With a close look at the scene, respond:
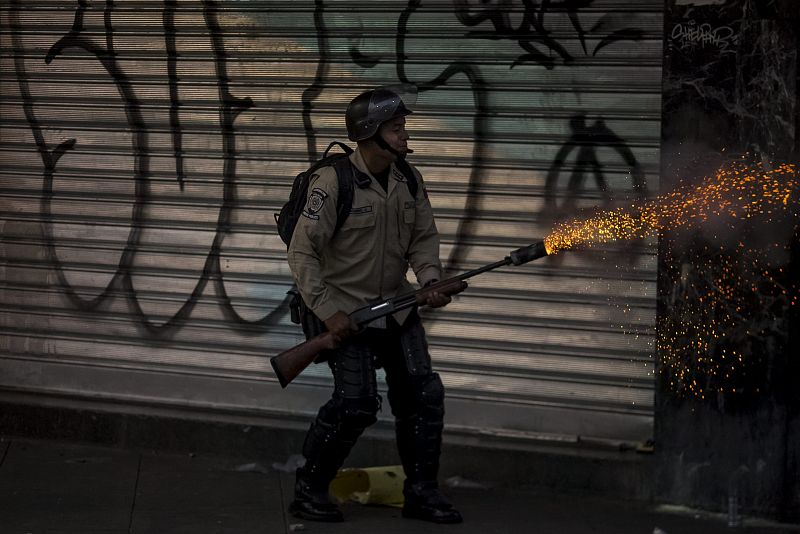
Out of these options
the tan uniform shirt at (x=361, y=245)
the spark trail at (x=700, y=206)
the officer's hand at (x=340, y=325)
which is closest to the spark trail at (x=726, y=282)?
the spark trail at (x=700, y=206)

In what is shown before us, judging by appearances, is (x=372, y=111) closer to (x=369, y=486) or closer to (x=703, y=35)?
(x=703, y=35)

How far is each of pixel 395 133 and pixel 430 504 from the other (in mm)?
1705

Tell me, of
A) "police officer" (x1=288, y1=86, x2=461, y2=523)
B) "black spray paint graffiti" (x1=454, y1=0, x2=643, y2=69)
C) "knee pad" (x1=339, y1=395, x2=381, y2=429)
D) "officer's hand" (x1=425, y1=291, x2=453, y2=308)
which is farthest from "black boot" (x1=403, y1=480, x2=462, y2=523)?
"black spray paint graffiti" (x1=454, y1=0, x2=643, y2=69)

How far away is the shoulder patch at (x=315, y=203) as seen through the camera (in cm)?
639

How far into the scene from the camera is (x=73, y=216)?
27.5ft

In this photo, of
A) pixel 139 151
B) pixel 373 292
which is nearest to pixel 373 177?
pixel 373 292

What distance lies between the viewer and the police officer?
21.1 ft

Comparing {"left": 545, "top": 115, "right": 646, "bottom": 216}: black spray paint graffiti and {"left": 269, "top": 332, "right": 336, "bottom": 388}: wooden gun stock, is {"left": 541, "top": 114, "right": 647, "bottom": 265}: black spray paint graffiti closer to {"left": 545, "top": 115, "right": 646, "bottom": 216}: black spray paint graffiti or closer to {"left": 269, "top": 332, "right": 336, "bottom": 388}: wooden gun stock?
Result: {"left": 545, "top": 115, "right": 646, "bottom": 216}: black spray paint graffiti

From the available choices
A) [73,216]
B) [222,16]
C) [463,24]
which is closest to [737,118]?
[463,24]

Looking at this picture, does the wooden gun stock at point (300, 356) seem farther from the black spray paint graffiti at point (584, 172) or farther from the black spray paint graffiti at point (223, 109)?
the black spray paint graffiti at point (584, 172)

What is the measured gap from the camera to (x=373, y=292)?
661cm

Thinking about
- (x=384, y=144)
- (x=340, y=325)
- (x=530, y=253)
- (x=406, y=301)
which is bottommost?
(x=340, y=325)

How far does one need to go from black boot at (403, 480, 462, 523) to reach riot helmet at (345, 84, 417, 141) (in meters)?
1.63

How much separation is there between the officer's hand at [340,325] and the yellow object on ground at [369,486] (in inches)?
37.7
